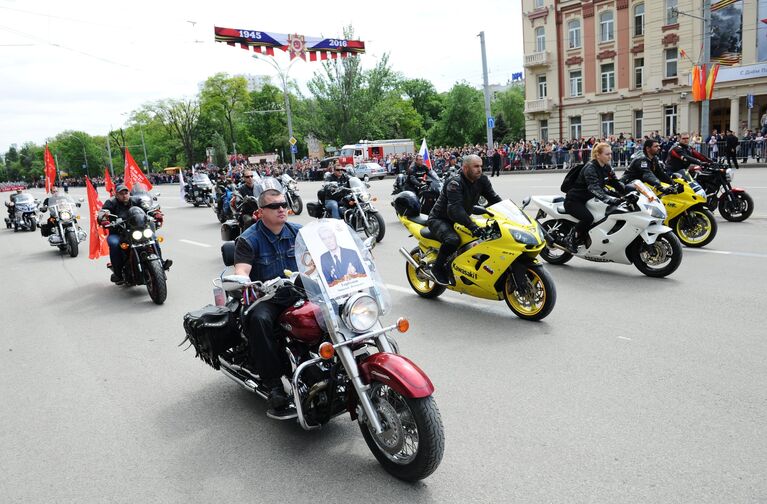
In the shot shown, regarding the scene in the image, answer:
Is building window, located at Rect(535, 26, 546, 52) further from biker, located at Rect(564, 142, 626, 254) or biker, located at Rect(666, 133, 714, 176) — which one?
biker, located at Rect(564, 142, 626, 254)

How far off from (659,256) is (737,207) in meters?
4.91

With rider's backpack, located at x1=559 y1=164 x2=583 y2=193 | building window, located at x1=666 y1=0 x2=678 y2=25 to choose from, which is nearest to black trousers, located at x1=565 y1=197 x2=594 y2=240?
rider's backpack, located at x1=559 y1=164 x2=583 y2=193

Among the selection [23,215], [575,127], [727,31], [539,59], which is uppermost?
[539,59]

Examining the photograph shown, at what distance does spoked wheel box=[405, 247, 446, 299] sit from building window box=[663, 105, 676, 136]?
117ft

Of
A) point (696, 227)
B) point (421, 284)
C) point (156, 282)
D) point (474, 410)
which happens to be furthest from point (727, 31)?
point (474, 410)

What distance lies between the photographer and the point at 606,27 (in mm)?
40844

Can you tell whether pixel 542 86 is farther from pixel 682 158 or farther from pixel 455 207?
pixel 455 207

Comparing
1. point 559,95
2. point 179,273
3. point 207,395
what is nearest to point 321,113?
A: point 559,95

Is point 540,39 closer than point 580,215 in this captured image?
No

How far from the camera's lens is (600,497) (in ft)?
9.97

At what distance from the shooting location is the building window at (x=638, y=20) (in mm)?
38875

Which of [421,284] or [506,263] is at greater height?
[506,263]

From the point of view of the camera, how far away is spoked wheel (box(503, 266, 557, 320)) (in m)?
5.91

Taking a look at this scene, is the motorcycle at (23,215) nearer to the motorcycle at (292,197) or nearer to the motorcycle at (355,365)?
Answer: the motorcycle at (292,197)
